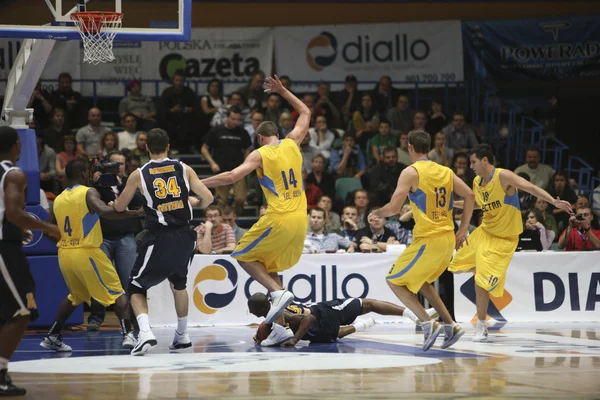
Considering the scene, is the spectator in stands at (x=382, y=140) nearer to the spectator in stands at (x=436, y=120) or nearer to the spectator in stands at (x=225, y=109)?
the spectator in stands at (x=436, y=120)

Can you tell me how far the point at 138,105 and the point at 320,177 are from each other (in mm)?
3749

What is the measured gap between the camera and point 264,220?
10.1 metres

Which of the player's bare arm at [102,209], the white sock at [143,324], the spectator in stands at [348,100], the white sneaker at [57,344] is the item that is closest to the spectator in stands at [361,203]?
the spectator in stands at [348,100]

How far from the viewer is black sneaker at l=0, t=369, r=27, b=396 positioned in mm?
7280

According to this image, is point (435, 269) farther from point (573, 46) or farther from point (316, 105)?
point (573, 46)

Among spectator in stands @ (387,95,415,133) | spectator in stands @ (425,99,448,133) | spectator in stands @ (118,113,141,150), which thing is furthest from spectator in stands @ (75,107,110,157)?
spectator in stands @ (425,99,448,133)

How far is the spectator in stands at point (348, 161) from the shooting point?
17.3 m

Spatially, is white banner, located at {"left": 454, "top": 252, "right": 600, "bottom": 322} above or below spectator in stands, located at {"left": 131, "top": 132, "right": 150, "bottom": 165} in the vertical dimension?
below

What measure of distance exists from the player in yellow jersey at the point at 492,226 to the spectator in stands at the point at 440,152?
5.60 m

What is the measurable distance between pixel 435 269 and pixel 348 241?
4.59m

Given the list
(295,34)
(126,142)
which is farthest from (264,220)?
(295,34)

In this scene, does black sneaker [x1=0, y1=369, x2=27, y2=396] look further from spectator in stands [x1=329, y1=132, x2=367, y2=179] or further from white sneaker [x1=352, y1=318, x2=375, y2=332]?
spectator in stands [x1=329, y1=132, x2=367, y2=179]

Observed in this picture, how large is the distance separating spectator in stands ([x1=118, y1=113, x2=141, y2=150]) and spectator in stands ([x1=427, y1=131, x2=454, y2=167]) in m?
5.15

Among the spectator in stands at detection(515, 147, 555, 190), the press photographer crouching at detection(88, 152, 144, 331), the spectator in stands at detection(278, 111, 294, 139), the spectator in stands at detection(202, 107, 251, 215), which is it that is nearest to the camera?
the press photographer crouching at detection(88, 152, 144, 331)
